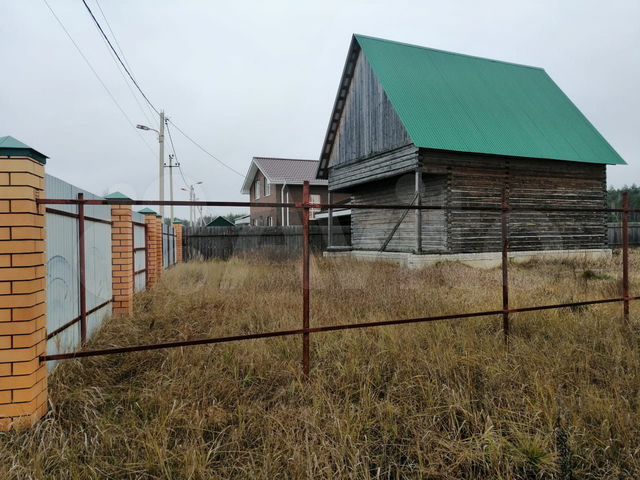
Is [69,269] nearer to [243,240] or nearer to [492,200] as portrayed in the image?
[492,200]

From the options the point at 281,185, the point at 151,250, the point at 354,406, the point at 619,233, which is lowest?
the point at 354,406

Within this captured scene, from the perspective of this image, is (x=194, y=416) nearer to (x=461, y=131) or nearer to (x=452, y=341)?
(x=452, y=341)

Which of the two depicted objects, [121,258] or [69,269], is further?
[121,258]

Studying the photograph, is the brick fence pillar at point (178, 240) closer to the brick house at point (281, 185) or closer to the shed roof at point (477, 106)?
the shed roof at point (477, 106)

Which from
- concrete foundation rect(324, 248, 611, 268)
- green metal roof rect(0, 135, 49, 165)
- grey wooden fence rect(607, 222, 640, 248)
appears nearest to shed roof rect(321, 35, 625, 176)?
concrete foundation rect(324, 248, 611, 268)

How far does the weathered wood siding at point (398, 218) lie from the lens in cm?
1313

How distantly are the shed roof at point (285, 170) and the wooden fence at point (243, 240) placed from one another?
6041mm

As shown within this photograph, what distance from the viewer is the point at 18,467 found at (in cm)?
213

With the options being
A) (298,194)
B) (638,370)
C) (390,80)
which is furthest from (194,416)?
(298,194)

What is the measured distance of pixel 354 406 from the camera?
9.27 feet

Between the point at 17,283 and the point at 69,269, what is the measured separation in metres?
1.62

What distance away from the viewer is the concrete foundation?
12188 millimetres

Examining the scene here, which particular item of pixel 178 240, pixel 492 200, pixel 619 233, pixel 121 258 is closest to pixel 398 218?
pixel 492 200

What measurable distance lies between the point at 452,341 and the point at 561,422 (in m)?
1.49
